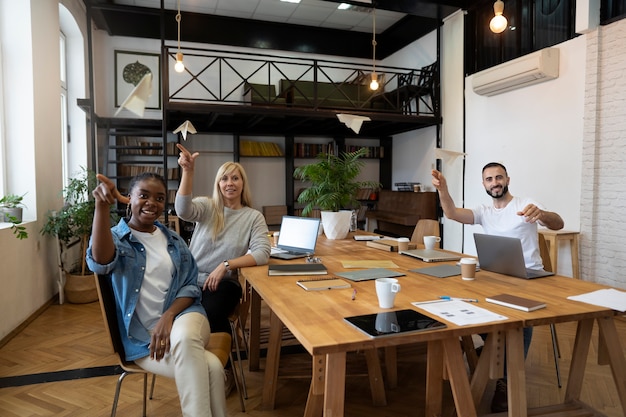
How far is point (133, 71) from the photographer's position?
23.1 ft

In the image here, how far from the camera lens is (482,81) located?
530 cm

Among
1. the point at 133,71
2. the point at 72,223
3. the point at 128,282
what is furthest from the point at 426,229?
the point at 133,71

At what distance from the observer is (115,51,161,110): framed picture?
695 cm

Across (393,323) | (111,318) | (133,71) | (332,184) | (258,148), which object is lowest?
(111,318)

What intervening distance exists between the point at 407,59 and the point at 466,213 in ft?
17.4

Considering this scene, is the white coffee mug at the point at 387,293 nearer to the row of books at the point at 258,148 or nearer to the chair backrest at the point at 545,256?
the chair backrest at the point at 545,256

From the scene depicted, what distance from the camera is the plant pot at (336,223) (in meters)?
3.41

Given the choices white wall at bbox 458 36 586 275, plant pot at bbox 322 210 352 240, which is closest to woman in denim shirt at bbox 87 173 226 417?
plant pot at bbox 322 210 352 240

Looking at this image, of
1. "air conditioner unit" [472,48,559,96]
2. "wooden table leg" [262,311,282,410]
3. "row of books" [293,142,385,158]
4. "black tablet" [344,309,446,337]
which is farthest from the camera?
"row of books" [293,142,385,158]

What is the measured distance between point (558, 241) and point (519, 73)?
1.89m

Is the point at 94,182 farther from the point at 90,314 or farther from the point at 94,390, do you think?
the point at 94,390

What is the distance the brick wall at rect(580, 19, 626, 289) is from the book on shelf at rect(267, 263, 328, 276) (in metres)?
3.23

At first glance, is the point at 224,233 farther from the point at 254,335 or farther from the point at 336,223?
the point at 336,223

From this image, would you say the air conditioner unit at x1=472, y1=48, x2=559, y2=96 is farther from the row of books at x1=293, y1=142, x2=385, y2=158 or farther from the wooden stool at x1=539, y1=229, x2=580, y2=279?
the row of books at x1=293, y1=142, x2=385, y2=158
